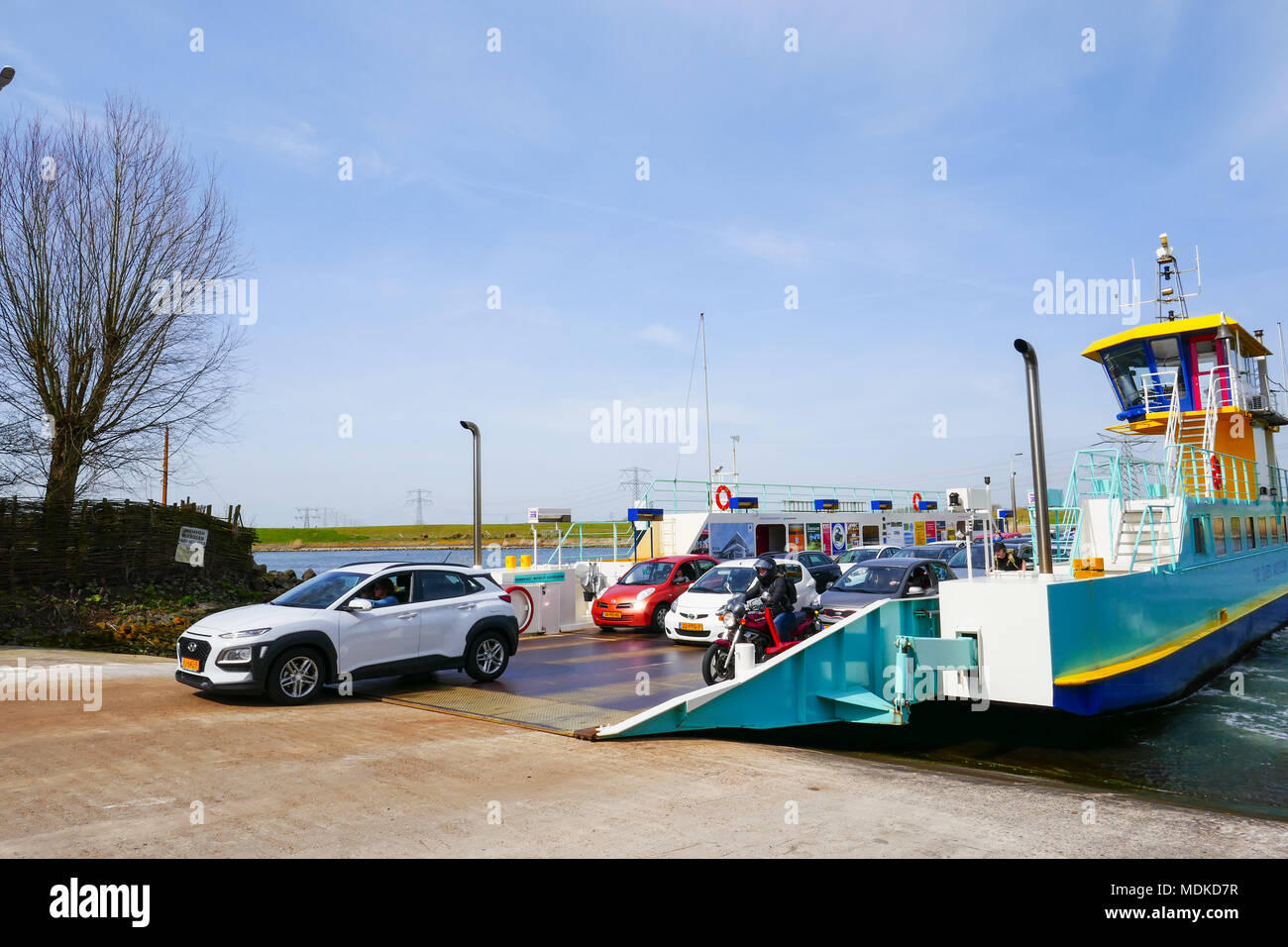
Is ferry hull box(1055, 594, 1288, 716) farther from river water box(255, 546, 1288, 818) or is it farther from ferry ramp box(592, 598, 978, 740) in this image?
ferry ramp box(592, 598, 978, 740)

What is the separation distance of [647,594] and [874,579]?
17.2ft

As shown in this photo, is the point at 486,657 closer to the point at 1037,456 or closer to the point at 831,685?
the point at 831,685

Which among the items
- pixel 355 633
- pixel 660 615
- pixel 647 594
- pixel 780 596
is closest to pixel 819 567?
pixel 660 615

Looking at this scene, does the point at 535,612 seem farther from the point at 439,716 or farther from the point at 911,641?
the point at 911,641

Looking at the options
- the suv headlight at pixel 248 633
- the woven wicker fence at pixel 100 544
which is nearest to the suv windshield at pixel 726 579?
the suv headlight at pixel 248 633

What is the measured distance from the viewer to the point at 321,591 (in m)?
10.8

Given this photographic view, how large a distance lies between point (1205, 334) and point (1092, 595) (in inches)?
433

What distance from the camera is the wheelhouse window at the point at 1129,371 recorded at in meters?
18.0

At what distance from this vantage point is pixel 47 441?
61.4 feet

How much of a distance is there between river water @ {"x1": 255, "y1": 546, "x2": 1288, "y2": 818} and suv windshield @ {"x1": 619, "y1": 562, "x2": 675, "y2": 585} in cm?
810

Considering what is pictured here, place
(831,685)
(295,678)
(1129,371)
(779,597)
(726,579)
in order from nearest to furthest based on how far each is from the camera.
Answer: (831,685), (295,678), (779,597), (726,579), (1129,371)

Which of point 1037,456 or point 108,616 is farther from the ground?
point 1037,456

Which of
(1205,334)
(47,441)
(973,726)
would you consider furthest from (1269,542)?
(47,441)
